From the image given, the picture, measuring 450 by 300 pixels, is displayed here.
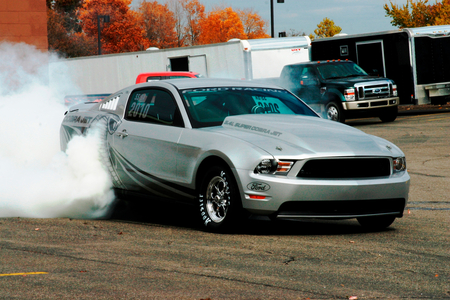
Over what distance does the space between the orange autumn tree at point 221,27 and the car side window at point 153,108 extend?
7987cm

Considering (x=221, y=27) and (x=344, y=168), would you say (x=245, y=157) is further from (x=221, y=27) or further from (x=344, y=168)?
(x=221, y=27)

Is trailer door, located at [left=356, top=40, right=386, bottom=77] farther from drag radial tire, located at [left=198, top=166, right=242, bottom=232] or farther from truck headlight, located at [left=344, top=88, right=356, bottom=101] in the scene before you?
drag radial tire, located at [left=198, top=166, right=242, bottom=232]

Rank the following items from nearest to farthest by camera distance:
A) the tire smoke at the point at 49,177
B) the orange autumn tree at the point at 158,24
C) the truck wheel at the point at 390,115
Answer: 1. the tire smoke at the point at 49,177
2. the truck wheel at the point at 390,115
3. the orange autumn tree at the point at 158,24

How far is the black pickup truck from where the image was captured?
66.3ft

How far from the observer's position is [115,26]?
79.4 metres

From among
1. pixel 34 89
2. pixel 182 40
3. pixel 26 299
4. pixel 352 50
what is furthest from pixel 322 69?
pixel 182 40

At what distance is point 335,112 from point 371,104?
1118 mm

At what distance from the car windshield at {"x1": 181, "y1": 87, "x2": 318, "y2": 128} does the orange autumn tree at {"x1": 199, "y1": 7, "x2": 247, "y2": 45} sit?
263 feet

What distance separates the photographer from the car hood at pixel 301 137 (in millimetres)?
6332

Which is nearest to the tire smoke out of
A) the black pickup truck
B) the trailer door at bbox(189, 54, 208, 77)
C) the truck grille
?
the black pickup truck

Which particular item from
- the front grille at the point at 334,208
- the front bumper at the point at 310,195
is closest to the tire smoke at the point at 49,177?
the front bumper at the point at 310,195

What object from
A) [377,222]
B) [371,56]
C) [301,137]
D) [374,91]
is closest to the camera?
[301,137]

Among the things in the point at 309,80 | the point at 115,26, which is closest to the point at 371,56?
the point at 309,80

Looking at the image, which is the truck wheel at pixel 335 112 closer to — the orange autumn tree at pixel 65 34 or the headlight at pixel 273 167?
the headlight at pixel 273 167
